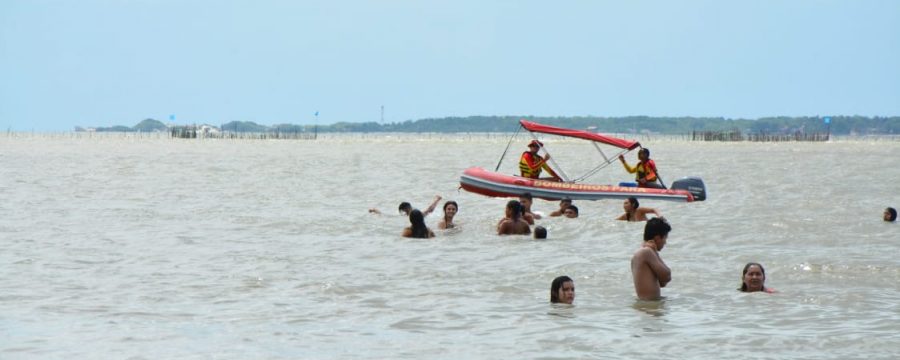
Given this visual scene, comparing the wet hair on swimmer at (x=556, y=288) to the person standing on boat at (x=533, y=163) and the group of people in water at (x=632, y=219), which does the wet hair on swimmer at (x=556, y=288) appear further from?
the person standing on boat at (x=533, y=163)

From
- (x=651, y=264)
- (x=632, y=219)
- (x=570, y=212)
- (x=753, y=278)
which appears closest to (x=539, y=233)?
(x=632, y=219)

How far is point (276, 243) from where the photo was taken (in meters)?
17.7

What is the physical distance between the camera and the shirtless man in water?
1104 centimetres

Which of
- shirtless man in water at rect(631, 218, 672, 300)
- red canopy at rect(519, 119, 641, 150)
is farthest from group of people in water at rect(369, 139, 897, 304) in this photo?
red canopy at rect(519, 119, 641, 150)

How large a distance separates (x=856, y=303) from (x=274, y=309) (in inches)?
210

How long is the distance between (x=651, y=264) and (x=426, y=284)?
2.79 meters

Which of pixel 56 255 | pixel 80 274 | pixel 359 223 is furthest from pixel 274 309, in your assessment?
pixel 359 223

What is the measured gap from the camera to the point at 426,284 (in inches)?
523

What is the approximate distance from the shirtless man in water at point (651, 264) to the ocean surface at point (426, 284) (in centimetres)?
16

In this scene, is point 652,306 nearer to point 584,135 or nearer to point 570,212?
point 570,212

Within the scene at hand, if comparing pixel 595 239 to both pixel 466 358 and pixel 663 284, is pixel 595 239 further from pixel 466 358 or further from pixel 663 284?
pixel 466 358

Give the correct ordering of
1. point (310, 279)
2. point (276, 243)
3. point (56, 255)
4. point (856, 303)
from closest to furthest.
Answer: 1. point (856, 303)
2. point (310, 279)
3. point (56, 255)
4. point (276, 243)

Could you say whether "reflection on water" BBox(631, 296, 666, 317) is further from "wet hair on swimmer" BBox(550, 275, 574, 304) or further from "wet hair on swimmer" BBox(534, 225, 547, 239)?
"wet hair on swimmer" BBox(534, 225, 547, 239)

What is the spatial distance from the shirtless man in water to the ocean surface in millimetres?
162
